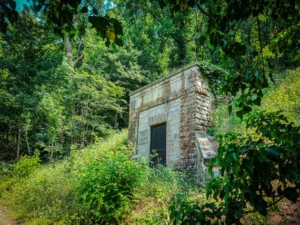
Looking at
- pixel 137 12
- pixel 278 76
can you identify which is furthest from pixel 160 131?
pixel 278 76

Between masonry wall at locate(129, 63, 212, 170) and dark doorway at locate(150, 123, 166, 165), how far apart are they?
214 mm

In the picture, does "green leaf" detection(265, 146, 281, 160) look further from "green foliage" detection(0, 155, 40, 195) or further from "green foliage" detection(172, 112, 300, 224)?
"green foliage" detection(0, 155, 40, 195)

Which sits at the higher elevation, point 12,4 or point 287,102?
point 287,102

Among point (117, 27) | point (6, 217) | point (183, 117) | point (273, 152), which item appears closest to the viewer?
point (273, 152)

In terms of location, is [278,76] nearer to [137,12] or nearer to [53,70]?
[137,12]

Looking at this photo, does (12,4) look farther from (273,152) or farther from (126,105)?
(126,105)

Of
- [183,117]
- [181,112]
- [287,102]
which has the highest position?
[287,102]

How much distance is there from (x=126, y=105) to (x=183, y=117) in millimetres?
10532

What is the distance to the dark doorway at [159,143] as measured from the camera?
320 inches

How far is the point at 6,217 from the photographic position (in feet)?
20.7

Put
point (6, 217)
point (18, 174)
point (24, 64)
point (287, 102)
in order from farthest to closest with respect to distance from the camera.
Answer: point (24, 64)
point (18, 174)
point (287, 102)
point (6, 217)

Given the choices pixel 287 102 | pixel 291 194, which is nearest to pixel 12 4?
pixel 291 194

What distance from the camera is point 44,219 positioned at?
540 centimetres

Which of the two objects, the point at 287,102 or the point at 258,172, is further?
the point at 287,102
